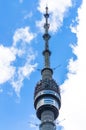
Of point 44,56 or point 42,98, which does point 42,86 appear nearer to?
point 42,98

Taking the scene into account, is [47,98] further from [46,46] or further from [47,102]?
[46,46]

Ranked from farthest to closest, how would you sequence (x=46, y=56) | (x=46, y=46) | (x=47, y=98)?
(x=46, y=46) < (x=46, y=56) < (x=47, y=98)

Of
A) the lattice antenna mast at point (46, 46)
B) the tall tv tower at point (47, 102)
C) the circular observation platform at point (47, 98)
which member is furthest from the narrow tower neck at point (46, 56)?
the circular observation platform at point (47, 98)

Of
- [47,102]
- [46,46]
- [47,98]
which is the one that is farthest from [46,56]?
[47,102]

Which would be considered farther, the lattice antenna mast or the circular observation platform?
the lattice antenna mast

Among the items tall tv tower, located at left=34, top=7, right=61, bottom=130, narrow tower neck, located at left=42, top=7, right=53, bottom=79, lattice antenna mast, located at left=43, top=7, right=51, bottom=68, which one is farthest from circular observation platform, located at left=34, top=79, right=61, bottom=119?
lattice antenna mast, located at left=43, top=7, right=51, bottom=68

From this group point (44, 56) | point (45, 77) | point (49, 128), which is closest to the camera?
point (49, 128)

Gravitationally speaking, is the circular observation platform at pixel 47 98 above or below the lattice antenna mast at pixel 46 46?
below

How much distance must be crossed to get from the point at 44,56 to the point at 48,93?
25217 millimetres

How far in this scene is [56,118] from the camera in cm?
15600

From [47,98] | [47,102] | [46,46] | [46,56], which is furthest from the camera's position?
[46,46]

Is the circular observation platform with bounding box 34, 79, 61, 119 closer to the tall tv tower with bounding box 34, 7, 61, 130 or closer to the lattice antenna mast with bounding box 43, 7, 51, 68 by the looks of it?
the tall tv tower with bounding box 34, 7, 61, 130

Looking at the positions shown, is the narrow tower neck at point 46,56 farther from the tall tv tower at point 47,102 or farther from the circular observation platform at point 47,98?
the circular observation platform at point 47,98

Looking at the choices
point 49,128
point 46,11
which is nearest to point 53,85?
point 49,128
